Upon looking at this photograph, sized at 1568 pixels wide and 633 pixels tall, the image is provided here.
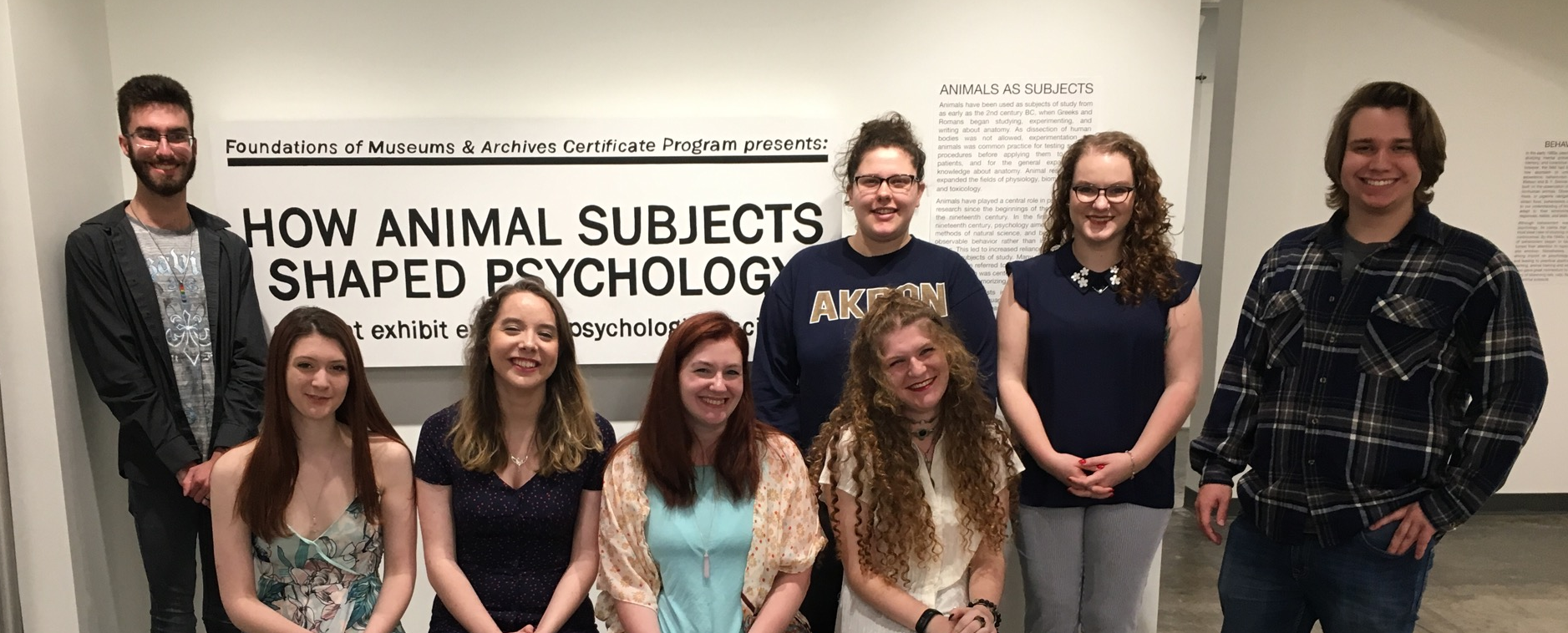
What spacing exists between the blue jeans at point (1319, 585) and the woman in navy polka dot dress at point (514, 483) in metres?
1.54

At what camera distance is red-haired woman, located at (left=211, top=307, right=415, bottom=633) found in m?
1.86

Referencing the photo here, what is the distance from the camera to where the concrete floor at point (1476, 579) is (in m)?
3.36

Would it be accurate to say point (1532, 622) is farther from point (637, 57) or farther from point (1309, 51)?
point (637, 57)

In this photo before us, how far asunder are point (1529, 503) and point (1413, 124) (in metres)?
4.18

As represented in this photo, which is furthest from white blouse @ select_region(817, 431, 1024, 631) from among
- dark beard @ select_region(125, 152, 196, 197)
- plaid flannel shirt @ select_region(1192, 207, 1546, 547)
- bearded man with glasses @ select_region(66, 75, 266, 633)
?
dark beard @ select_region(125, 152, 196, 197)

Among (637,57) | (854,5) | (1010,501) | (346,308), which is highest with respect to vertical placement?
(854,5)

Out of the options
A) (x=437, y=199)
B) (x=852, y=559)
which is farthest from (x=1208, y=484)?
(x=437, y=199)

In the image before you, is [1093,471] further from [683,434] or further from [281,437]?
[281,437]

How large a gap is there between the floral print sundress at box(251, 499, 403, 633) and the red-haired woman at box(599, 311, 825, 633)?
0.57 meters

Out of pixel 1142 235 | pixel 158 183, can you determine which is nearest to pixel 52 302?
pixel 158 183

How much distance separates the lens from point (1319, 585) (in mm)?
1881

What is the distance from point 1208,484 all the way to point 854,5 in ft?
5.67

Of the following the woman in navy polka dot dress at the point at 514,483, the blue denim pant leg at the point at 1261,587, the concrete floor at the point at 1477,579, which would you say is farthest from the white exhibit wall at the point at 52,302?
the concrete floor at the point at 1477,579

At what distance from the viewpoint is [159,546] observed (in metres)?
2.34
